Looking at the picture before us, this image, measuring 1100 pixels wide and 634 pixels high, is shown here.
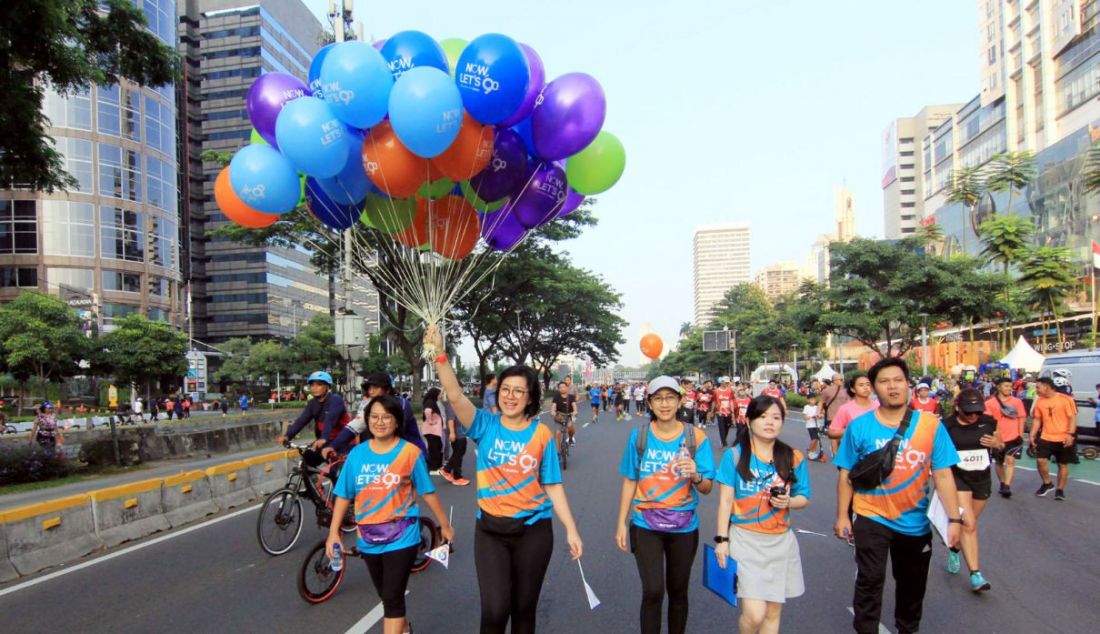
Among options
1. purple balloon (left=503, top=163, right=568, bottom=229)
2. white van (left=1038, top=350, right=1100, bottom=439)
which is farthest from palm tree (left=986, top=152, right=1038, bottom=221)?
purple balloon (left=503, top=163, right=568, bottom=229)

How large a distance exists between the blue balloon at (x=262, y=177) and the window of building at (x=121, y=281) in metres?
53.6

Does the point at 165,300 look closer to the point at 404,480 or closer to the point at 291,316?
the point at 291,316

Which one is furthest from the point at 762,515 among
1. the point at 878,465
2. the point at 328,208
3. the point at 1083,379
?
the point at 1083,379

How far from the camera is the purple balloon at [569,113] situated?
26.0 feet

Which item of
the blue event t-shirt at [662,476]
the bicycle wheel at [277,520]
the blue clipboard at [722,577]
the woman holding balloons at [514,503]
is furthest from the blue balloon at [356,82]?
the blue clipboard at [722,577]

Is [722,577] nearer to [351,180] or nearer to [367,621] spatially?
[367,621]

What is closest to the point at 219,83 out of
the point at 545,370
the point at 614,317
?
the point at 545,370

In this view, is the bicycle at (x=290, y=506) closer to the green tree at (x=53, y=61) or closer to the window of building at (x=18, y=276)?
the green tree at (x=53, y=61)

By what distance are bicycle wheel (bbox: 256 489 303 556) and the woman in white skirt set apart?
15.3ft

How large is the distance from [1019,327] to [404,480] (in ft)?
172

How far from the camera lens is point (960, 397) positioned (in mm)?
6199

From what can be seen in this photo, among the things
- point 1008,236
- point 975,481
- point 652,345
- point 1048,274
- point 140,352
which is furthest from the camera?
point 140,352

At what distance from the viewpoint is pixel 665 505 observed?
13.3ft

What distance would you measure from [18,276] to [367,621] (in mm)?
58699
